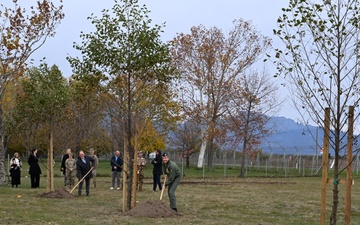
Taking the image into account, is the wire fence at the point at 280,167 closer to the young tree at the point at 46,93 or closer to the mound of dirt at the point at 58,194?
the young tree at the point at 46,93

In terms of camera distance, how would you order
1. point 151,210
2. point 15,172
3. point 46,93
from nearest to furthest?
point 151,210
point 46,93
point 15,172

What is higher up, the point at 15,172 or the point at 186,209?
the point at 15,172

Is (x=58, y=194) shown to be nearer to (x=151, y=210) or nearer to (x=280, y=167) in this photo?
(x=151, y=210)

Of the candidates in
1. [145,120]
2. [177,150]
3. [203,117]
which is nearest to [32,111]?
[145,120]

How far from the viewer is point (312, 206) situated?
20.2 meters

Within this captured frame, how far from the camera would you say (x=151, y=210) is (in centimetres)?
1606

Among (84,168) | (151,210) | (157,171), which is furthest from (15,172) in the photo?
(151,210)

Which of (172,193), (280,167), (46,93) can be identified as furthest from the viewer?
(280,167)

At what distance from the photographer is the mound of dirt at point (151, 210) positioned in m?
15.9

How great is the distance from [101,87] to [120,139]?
2486mm

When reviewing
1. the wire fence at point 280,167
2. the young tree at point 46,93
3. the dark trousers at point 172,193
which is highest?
the young tree at point 46,93

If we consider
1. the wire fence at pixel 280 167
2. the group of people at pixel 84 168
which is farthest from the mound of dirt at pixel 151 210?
the wire fence at pixel 280 167

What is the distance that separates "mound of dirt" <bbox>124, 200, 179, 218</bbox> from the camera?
627 inches

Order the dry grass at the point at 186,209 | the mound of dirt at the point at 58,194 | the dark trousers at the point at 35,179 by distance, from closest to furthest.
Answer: the dry grass at the point at 186,209 < the mound of dirt at the point at 58,194 < the dark trousers at the point at 35,179
